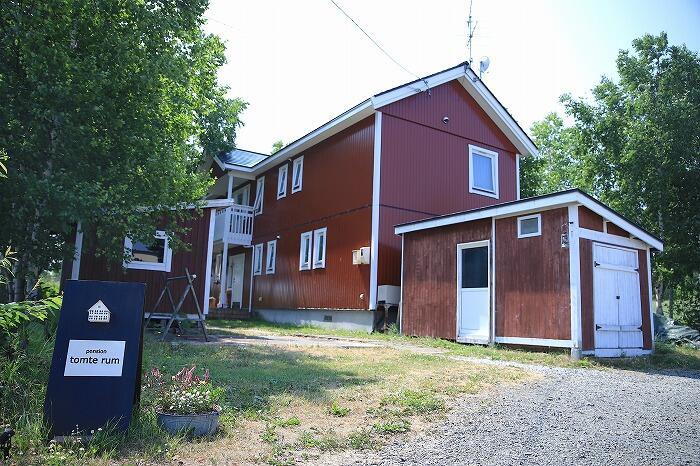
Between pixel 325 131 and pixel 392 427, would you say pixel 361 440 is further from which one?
pixel 325 131

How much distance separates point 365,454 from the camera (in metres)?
4.09

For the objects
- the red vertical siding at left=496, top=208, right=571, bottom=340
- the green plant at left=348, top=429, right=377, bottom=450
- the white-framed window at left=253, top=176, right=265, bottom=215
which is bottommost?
the green plant at left=348, top=429, right=377, bottom=450

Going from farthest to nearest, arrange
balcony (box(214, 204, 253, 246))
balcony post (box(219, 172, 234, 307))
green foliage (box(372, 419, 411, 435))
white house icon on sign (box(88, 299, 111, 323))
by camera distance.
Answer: balcony (box(214, 204, 253, 246)), balcony post (box(219, 172, 234, 307)), green foliage (box(372, 419, 411, 435)), white house icon on sign (box(88, 299, 111, 323))

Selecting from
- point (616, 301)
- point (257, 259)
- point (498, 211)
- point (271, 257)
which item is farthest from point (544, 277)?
point (257, 259)

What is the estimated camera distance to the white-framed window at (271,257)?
20.3 metres

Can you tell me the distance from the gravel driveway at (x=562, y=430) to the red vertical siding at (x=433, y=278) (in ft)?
17.8

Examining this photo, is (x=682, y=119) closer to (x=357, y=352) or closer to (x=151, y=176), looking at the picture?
(x=357, y=352)

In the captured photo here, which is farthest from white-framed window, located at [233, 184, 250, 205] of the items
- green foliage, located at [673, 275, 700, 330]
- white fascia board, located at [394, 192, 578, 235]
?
green foliage, located at [673, 275, 700, 330]

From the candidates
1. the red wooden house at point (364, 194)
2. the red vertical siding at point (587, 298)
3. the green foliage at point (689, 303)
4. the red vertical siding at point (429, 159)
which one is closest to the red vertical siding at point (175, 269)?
the red wooden house at point (364, 194)

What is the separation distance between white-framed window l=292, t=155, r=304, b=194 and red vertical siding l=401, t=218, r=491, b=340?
6397mm

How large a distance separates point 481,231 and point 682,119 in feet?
39.8

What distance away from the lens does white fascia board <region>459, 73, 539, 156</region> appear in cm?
1703

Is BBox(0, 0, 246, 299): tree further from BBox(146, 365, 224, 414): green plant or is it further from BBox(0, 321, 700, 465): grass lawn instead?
BBox(146, 365, 224, 414): green plant

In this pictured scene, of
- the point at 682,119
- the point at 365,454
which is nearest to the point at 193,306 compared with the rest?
the point at 365,454
